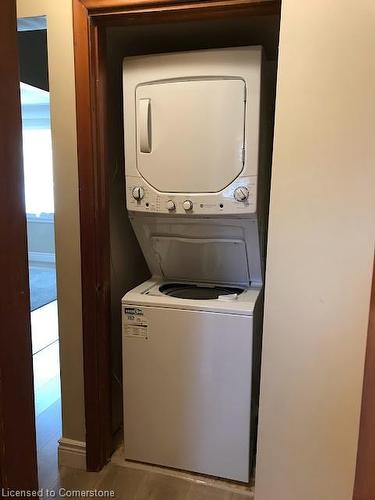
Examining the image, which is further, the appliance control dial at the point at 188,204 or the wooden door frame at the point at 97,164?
the appliance control dial at the point at 188,204

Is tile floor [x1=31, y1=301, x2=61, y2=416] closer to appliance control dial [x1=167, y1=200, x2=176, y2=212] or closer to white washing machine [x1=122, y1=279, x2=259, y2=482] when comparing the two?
white washing machine [x1=122, y1=279, x2=259, y2=482]

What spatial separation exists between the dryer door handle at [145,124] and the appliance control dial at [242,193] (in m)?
0.46

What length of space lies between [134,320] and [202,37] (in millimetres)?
1433

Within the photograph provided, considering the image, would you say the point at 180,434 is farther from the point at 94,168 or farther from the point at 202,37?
the point at 202,37

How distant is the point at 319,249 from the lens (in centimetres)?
135

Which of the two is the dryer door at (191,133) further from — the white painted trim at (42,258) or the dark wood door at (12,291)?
the white painted trim at (42,258)

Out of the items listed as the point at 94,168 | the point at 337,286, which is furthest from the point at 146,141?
the point at 337,286

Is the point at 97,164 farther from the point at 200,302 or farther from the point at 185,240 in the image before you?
the point at 200,302

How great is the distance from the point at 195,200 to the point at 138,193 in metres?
0.28

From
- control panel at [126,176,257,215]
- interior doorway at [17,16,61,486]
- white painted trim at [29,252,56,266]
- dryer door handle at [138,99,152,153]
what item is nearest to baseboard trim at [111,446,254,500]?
interior doorway at [17,16,61,486]

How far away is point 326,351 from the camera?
4.55 feet

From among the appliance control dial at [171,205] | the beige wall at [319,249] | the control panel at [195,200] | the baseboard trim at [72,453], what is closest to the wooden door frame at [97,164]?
the baseboard trim at [72,453]

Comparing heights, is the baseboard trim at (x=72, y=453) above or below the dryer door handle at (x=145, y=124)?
below

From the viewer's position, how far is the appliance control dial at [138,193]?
74.0 inches
